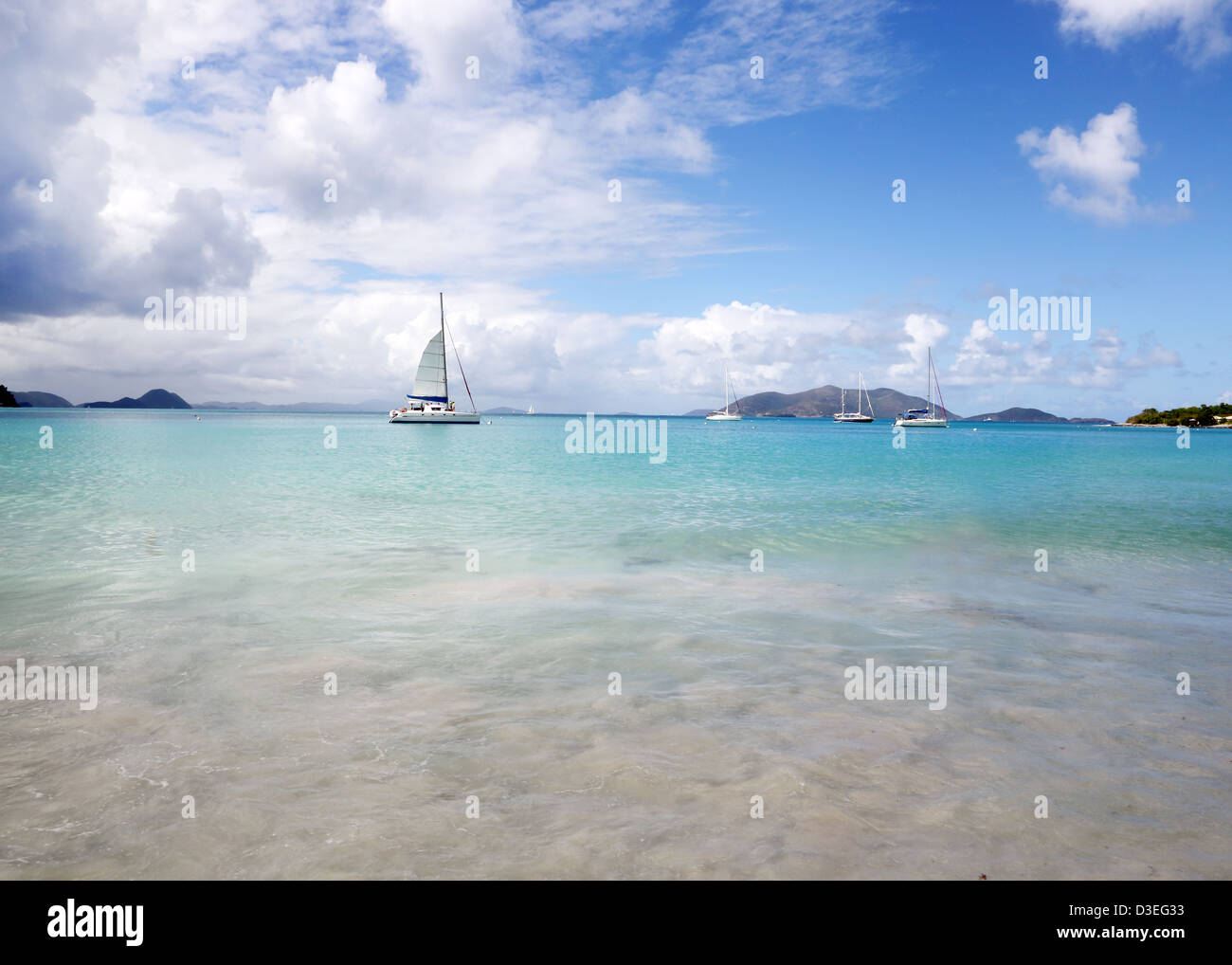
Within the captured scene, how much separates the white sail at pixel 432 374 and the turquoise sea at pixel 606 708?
83521mm

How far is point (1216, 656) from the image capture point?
9.16 m

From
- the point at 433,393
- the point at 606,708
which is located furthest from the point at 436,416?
the point at 606,708

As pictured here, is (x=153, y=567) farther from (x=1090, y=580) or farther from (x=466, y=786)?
(x=1090, y=580)

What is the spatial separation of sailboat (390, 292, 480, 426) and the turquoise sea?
84.0 m

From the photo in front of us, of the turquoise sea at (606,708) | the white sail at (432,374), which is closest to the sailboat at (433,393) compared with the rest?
the white sail at (432,374)

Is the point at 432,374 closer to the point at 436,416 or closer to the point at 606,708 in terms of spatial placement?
the point at 436,416

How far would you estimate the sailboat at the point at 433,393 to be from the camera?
99562 mm

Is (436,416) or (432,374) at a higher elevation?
(432,374)

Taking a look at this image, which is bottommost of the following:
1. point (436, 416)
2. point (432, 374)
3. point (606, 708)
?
point (606, 708)

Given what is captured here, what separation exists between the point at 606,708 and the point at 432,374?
Result: 100019mm

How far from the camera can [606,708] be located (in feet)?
23.9

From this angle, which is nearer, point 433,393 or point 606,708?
point 606,708

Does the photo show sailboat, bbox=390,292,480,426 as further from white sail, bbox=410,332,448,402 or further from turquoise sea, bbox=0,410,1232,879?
turquoise sea, bbox=0,410,1232,879
